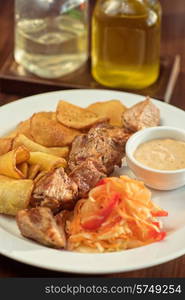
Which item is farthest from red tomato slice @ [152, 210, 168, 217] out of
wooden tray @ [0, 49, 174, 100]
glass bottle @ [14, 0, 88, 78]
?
glass bottle @ [14, 0, 88, 78]

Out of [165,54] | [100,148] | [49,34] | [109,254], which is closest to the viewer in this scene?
[109,254]

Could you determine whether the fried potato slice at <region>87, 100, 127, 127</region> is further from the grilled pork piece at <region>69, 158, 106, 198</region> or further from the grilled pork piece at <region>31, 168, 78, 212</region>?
the grilled pork piece at <region>31, 168, 78, 212</region>

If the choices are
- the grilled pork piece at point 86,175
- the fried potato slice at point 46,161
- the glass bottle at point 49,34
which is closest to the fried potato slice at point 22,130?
the fried potato slice at point 46,161

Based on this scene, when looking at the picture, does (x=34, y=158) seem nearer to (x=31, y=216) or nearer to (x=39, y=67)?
(x=31, y=216)

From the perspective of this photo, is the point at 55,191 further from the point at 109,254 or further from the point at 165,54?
the point at 165,54

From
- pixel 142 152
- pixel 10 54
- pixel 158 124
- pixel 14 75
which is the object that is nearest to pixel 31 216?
pixel 142 152

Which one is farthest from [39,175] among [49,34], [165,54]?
[165,54]

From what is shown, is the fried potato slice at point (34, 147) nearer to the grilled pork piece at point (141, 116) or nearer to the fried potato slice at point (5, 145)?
the fried potato slice at point (5, 145)
